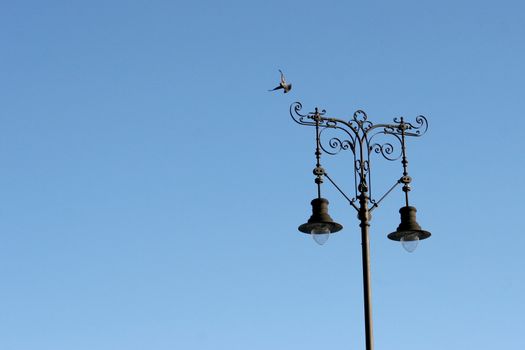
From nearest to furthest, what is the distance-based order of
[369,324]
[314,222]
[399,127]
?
1. [369,324]
2. [314,222]
3. [399,127]

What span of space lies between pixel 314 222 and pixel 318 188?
60 cm

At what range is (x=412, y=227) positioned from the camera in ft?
63.6

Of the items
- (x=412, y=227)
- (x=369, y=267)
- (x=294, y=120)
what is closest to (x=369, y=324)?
(x=369, y=267)

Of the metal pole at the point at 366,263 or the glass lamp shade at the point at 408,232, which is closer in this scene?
the metal pole at the point at 366,263

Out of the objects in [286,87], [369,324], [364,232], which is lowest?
[369,324]

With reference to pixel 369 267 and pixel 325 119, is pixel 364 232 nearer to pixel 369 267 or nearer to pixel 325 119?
pixel 369 267

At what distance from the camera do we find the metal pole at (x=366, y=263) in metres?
17.7

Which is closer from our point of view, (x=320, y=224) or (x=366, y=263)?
(x=366, y=263)

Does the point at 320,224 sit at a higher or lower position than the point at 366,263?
higher

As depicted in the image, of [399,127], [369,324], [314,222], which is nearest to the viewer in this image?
[369,324]

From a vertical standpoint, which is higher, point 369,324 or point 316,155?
point 316,155

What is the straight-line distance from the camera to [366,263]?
18141 millimetres

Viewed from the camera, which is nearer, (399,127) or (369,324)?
(369,324)

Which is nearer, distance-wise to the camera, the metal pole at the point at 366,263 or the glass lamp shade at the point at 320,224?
the metal pole at the point at 366,263
